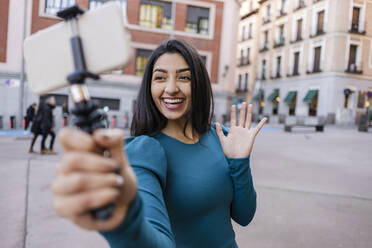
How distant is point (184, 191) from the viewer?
3.96 ft

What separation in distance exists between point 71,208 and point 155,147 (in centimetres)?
72

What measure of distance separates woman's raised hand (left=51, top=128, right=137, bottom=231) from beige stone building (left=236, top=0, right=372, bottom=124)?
59.9 ft

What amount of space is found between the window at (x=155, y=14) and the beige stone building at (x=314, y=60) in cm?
699

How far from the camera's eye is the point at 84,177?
475 mm

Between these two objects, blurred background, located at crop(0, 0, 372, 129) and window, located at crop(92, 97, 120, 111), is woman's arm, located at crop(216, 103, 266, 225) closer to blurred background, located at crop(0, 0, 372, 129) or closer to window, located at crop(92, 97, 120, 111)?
blurred background, located at crop(0, 0, 372, 129)

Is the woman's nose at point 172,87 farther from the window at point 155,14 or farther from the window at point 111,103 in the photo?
the window at point 155,14

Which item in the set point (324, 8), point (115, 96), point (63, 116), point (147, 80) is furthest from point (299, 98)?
point (147, 80)

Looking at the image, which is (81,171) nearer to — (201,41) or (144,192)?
(144,192)

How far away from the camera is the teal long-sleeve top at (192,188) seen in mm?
1070

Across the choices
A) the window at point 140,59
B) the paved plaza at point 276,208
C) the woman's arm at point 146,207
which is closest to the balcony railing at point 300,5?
the window at point 140,59

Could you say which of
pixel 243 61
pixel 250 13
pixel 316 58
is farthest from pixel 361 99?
pixel 250 13

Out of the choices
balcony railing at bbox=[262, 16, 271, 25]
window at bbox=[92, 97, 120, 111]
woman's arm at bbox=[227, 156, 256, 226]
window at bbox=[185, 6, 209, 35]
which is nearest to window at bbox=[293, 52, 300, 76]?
balcony railing at bbox=[262, 16, 271, 25]

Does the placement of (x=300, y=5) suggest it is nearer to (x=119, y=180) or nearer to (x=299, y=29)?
(x=299, y=29)

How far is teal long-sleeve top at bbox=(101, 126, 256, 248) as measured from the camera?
1.07m
